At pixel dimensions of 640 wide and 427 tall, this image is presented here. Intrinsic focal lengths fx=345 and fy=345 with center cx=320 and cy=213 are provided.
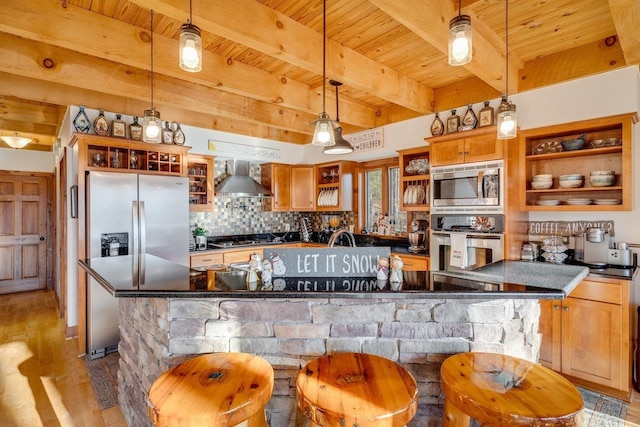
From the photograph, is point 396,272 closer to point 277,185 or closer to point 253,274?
point 253,274

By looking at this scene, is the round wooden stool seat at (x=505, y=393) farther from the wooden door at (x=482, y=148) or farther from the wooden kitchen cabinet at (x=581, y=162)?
the wooden door at (x=482, y=148)

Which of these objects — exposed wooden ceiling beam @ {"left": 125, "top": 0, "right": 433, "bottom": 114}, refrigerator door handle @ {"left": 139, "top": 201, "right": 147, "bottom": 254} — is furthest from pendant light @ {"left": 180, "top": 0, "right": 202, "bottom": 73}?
refrigerator door handle @ {"left": 139, "top": 201, "right": 147, "bottom": 254}

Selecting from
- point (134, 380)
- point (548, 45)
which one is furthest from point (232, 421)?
point (548, 45)

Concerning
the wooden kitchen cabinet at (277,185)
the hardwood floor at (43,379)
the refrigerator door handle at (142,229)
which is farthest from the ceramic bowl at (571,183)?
the refrigerator door handle at (142,229)

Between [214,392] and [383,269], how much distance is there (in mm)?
915

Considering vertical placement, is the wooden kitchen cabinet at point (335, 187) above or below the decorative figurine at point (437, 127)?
below

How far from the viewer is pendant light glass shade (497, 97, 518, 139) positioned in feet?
7.19

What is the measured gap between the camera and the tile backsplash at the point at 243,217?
5.03m

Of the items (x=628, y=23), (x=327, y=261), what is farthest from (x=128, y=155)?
(x=628, y=23)

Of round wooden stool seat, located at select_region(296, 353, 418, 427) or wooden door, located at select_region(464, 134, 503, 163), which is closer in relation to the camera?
round wooden stool seat, located at select_region(296, 353, 418, 427)

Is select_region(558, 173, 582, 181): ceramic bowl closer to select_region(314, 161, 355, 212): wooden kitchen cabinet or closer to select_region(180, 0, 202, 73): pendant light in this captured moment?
select_region(314, 161, 355, 212): wooden kitchen cabinet

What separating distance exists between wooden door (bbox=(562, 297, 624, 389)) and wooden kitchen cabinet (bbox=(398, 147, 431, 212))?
5.49 feet

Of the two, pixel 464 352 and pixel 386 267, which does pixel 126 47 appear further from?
pixel 464 352

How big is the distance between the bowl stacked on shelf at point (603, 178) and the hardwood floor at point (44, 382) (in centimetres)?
162
